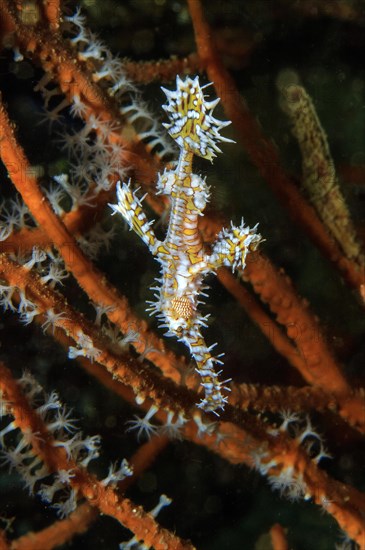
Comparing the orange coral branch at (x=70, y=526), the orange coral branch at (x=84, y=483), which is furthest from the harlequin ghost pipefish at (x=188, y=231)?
the orange coral branch at (x=70, y=526)

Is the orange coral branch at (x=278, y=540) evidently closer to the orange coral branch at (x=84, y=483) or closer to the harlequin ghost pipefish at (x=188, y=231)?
the orange coral branch at (x=84, y=483)

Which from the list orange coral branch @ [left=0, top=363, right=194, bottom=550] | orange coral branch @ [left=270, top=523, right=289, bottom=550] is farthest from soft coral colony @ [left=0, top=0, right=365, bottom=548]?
orange coral branch @ [left=270, top=523, right=289, bottom=550]

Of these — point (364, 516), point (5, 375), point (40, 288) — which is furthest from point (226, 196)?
point (364, 516)

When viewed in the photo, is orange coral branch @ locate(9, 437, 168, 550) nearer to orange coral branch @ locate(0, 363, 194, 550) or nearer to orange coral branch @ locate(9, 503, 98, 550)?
orange coral branch @ locate(9, 503, 98, 550)

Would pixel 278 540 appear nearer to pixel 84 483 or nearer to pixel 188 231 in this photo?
pixel 84 483

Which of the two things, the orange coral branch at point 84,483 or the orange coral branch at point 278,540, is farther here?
the orange coral branch at point 278,540

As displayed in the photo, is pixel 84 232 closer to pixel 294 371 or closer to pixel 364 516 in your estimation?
pixel 294 371

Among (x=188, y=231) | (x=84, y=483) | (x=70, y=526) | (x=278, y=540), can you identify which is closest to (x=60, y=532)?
(x=70, y=526)
